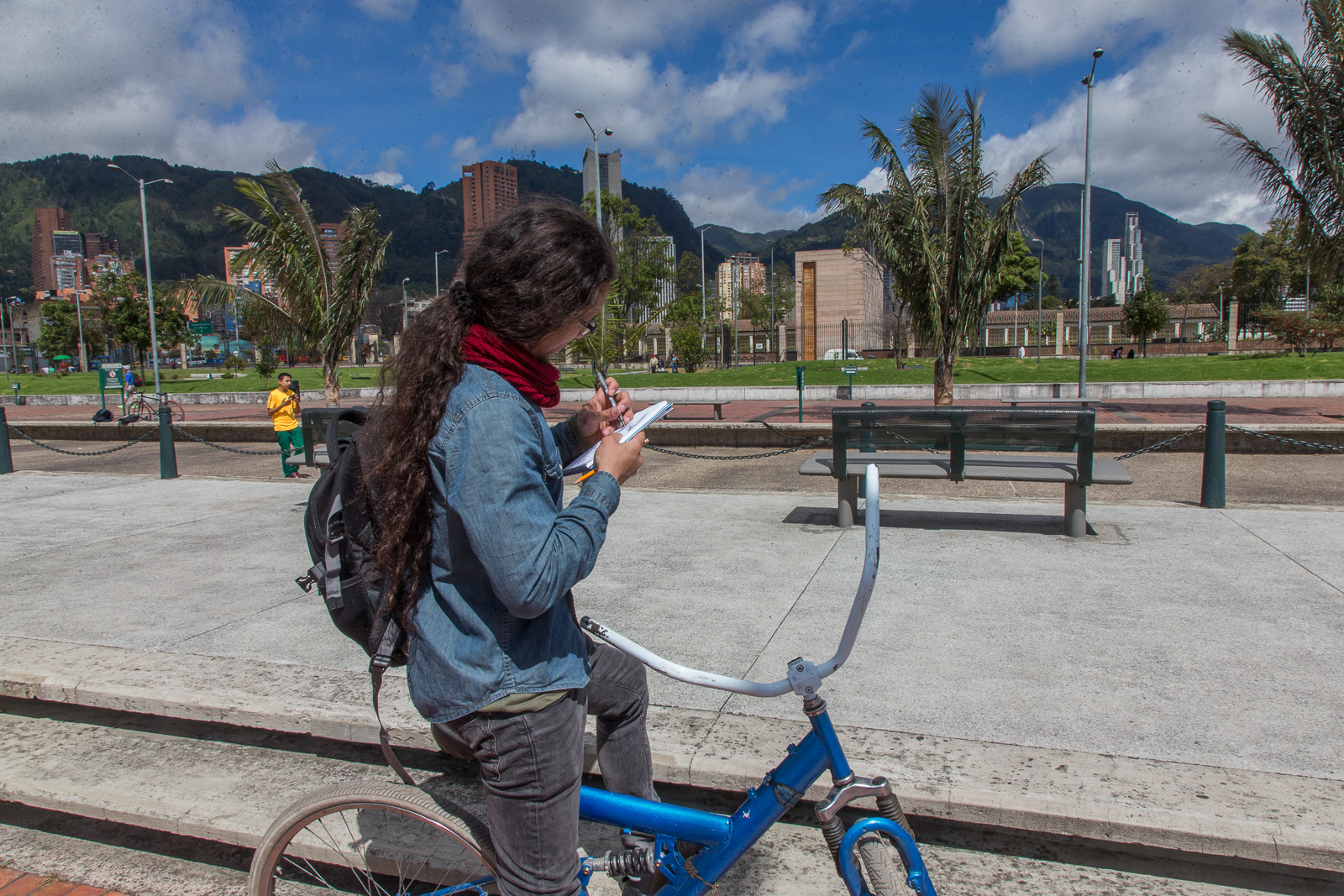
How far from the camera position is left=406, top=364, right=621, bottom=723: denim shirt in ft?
4.45

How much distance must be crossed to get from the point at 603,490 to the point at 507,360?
30cm

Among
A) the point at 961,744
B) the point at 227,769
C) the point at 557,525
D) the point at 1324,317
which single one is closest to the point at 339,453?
the point at 557,525

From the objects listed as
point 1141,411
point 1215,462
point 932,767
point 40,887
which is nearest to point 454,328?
point 932,767

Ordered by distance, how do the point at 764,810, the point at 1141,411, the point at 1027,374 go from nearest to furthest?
the point at 764,810, the point at 1141,411, the point at 1027,374

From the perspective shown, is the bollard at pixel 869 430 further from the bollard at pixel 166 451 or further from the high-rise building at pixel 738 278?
the high-rise building at pixel 738 278

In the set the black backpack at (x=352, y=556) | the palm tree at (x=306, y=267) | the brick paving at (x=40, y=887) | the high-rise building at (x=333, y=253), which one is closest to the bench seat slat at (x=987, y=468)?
the black backpack at (x=352, y=556)

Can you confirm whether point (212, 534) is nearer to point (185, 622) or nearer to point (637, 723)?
point (185, 622)

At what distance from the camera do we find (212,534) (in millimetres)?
6527

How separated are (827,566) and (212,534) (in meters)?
4.93

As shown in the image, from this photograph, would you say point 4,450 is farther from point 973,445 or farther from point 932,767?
point 932,767

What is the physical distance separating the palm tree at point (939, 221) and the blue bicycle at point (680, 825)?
12840 mm

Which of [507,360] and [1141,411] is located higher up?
[507,360]

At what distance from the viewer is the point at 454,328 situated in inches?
59.3

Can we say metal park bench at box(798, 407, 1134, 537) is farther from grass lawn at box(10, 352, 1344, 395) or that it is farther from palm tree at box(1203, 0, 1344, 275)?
grass lawn at box(10, 352, 1344, 395)
